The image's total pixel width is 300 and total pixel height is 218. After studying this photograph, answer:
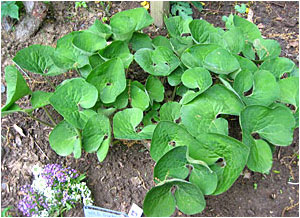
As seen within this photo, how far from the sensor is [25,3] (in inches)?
78.2

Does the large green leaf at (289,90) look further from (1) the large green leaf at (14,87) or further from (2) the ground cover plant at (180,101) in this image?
(1) the large green leaf at (14,87)

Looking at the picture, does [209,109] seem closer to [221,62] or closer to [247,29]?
[221,62]

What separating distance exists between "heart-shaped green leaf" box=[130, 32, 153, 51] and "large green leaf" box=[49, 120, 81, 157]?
0.56 m

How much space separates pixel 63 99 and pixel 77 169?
404mm

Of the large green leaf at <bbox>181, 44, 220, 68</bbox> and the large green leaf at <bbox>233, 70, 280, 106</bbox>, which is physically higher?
the large green leaf at <bbox>181, 44, 220, 68</bbox>

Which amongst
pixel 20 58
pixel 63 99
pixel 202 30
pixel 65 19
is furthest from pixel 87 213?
pixel 65 19

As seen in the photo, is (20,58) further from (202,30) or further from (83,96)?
(202,30)

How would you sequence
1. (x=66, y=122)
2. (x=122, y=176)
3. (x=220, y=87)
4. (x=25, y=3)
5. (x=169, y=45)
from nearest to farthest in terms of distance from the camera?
(x=220, y=87) → (x=66, y=122) → (x=122, y=176) → (x=169, y=45) → (x=25, y=3)

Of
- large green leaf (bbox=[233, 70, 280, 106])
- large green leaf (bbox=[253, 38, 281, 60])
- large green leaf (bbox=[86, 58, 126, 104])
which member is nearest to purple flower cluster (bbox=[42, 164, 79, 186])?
large green leaf (bbox=[86, 58, 126, 104])

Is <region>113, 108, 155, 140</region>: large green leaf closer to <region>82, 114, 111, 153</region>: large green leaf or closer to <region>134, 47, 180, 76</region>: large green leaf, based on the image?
<region>82, 114, 111, 153</region>: large green leaf

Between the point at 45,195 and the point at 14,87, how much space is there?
53cm

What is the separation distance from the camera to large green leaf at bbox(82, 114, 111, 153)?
1.38m

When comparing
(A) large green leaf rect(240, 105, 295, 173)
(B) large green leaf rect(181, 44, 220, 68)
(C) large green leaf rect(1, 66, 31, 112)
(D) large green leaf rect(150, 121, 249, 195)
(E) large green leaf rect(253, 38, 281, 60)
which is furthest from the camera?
(E) large green leaf rect(253, 38, 281, 60)

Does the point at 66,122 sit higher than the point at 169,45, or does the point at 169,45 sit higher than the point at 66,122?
the point at 169,45
